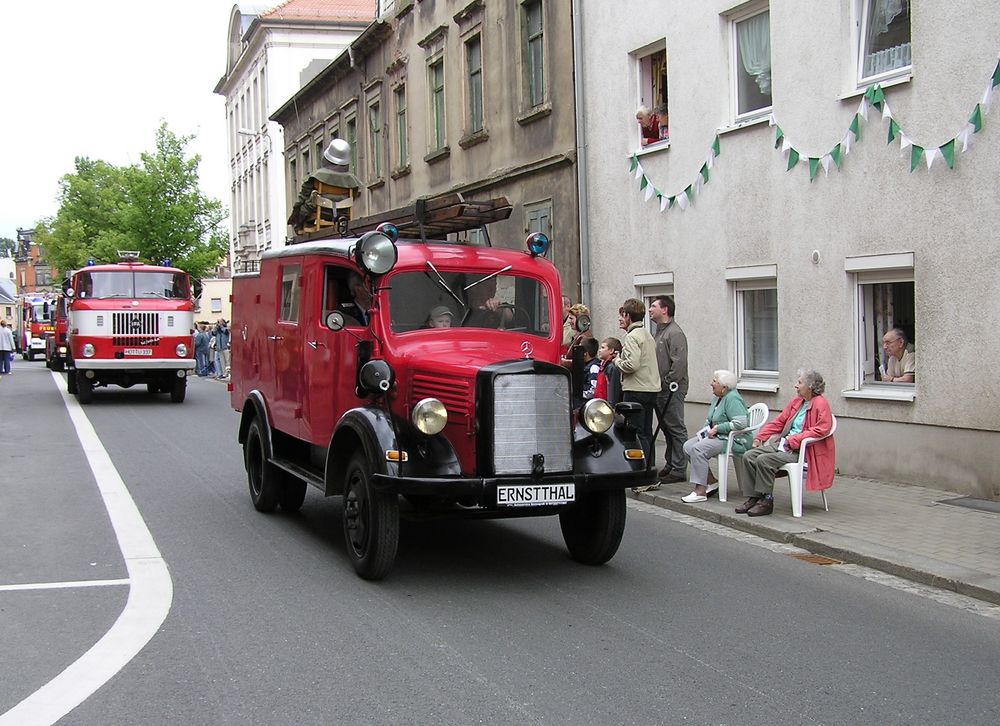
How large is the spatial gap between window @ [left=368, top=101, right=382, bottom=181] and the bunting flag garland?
13796 mm

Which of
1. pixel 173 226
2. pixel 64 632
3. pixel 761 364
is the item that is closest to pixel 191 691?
pixel 64 632

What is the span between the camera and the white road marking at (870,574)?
6.73 meters

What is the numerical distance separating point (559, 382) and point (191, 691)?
301 centimetres

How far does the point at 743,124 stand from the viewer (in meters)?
13.9

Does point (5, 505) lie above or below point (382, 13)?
below

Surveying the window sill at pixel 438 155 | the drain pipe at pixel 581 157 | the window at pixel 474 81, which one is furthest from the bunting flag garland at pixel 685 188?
the window sill at pixel 438 155

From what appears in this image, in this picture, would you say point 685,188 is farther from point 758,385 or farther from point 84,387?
point 84,387

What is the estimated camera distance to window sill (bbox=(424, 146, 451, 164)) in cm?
2406

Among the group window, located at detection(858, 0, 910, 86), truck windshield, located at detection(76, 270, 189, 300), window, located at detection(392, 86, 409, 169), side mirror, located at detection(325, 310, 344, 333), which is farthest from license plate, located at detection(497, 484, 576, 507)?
window, located at detection(392, 86, 409, 169)

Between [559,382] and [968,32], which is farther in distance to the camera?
[968,32]

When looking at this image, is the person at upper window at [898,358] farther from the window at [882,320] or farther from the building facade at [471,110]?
the building facade at [471,110]

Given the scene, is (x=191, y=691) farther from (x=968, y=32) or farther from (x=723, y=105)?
(x=723, y=105)

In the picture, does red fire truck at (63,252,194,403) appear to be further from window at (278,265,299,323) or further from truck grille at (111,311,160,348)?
window at (278,265,299,323)

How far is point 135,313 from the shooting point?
22.6 meters
